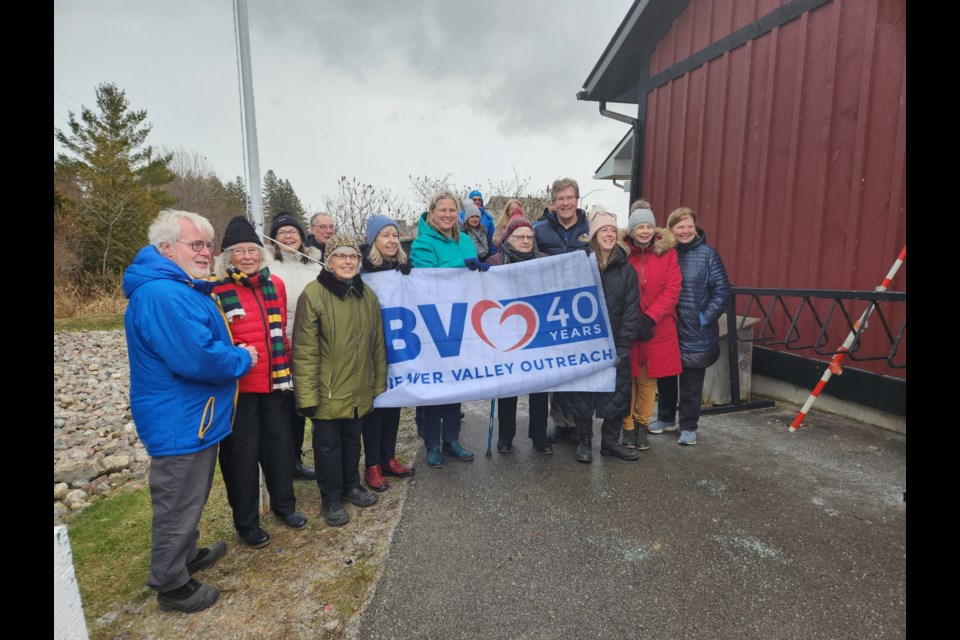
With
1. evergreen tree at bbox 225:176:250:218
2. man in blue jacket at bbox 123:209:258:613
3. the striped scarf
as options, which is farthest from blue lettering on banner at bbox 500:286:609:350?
evergreen tree at bbox 225:176:250:218

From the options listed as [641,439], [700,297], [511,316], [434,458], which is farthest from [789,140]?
[434,458]

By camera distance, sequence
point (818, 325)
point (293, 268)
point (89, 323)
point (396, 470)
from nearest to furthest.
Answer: point (293, 268), point (396, 470), point (818, 325), point (89, 323)

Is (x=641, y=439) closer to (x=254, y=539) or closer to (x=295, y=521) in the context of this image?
(x=295, y=521)

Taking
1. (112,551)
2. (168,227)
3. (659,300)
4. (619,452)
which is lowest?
(112,551)

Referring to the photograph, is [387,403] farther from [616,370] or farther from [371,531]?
[616,370]

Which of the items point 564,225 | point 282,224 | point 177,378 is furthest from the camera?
point 564,225

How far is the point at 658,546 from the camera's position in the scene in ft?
9.34

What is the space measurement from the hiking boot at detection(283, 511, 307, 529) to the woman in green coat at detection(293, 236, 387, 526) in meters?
0.14

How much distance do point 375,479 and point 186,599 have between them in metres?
1.41

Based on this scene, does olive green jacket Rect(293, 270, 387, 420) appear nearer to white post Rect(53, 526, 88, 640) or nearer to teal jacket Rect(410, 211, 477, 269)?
teal jacket Rect(410, 211, 477, 269)

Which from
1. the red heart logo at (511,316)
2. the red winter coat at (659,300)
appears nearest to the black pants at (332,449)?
the red heart logo at (511,316)

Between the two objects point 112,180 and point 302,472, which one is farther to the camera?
point 112,180

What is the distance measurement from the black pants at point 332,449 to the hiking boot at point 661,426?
9.26ft

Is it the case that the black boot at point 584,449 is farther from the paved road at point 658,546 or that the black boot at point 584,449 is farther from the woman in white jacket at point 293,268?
the woman in white jacket at point 293,268
